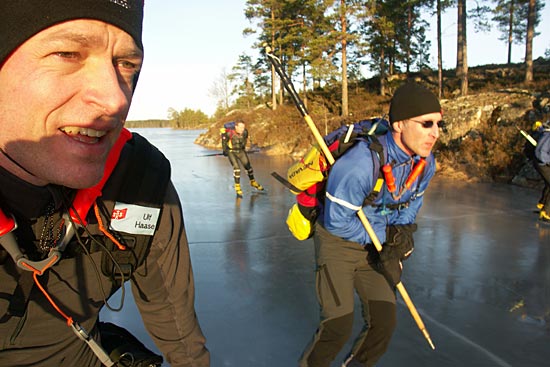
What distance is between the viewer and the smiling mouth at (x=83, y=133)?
969 millimetres

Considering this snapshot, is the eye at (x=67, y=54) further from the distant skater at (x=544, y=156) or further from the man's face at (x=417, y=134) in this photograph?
the distant skater at (x=544, y=156)

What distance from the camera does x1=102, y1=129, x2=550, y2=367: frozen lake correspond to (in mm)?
2925

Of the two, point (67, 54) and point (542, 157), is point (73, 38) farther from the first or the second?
point (542, 157)

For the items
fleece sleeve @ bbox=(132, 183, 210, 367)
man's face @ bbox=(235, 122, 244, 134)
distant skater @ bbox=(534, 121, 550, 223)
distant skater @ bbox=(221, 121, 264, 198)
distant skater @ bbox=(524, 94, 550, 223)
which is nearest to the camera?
fleece sleeve @ bbox=(132, 183, 210, 367)

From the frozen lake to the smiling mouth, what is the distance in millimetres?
2285

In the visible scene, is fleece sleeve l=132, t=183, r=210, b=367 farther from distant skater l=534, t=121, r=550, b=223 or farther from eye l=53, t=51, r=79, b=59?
distant skater l=534, t=121, r=550, b=223

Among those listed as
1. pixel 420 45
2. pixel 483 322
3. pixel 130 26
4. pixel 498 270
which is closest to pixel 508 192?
pixel 498 270

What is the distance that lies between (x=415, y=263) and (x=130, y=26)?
4.48 metres

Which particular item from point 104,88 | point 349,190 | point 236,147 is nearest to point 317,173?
point 349,190

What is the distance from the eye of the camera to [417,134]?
2789mm

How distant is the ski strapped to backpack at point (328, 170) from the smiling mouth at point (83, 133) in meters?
1.96

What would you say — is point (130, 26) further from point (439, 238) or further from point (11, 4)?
point (439, 238)

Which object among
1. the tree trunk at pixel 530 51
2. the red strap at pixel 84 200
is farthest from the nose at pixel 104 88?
the tree trunk at pixel 530 51

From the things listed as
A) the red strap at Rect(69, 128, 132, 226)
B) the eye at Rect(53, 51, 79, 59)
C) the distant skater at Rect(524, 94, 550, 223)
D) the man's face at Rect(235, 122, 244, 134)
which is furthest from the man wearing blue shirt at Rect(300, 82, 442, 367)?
the man's face at Rect(235, 122, 244, 134)
